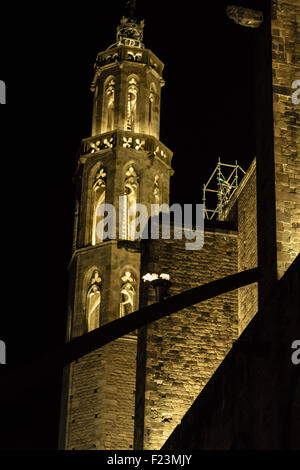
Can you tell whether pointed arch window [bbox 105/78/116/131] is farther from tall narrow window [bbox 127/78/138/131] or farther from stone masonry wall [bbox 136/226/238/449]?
stone masonry wall [bbox 136/226/238/449]

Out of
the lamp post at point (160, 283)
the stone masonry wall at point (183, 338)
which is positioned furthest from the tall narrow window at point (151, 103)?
the lamp post at point (160, 283)

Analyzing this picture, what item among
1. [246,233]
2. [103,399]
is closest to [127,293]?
[103,399]

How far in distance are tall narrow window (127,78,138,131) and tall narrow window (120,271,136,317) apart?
5.37 metres

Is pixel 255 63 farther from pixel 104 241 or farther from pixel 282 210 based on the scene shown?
pixel 104 241

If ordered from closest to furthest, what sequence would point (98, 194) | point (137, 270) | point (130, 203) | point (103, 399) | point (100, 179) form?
1. point (103, 399)
2. point (137, 270)
3. point (130, 203)
4. point (100, 179)
5. point (98, 194)

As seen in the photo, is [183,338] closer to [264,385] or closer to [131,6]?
[264,385]

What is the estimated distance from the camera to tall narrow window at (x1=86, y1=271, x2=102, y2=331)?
26047mm

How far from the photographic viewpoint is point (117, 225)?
86.9 feet

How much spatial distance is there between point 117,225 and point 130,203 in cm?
119

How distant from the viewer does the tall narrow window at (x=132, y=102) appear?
29.0m

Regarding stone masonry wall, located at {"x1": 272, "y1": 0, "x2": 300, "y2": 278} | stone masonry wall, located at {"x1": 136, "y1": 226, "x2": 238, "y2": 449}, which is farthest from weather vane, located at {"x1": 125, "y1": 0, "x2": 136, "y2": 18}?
stone masonry wall, located at {"x1": 272, "y1": 0, "x2": 300, "y2": 278}

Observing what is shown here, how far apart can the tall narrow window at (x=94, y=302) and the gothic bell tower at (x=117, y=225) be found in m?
0.03

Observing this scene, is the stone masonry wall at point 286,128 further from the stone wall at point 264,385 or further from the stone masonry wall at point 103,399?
the stone masonry wall at point 103,399

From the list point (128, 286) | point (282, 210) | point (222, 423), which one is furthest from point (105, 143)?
point (222, 423)
